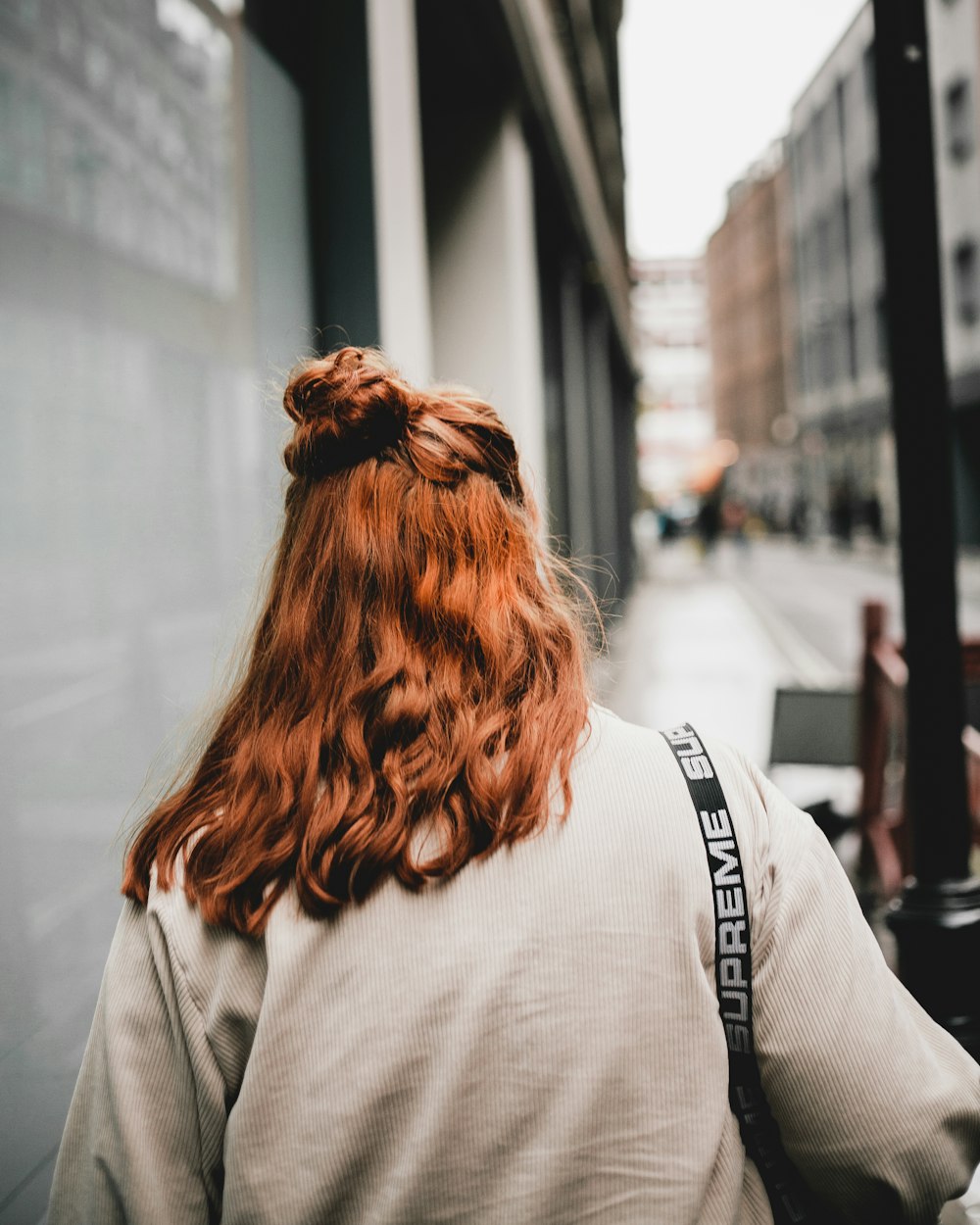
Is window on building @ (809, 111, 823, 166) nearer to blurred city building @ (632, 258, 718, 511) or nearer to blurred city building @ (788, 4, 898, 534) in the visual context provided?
blurred city building @ (788, 4, 898, 534)

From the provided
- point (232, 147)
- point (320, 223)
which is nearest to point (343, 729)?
point (232, 147)

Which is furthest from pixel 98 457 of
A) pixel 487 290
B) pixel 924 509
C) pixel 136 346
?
pixel 487 290

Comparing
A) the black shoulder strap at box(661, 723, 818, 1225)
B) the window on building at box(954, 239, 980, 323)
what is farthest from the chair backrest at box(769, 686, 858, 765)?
the window on building at box(954, 239, 980, 323)

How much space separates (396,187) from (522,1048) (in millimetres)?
3488

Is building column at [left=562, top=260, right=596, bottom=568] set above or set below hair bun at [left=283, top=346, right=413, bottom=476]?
above

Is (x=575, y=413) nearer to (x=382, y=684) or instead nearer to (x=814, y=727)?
(x=814, y=727)

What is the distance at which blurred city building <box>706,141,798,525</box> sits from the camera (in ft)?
239

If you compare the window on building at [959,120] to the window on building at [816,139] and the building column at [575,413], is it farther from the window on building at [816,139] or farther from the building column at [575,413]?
the building column at [575,413]

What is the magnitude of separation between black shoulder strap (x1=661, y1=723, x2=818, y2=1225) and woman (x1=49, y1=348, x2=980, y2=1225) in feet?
0.05

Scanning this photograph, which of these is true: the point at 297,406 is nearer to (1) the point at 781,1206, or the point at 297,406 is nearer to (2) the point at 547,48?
(1) the point at 781,1206

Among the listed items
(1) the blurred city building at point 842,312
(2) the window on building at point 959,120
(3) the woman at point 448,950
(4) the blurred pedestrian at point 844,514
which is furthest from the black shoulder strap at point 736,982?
(4) the blurred pedestrian at point 844,514

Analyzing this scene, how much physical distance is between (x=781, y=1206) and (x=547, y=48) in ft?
23.6

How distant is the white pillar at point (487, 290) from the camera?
636 cm

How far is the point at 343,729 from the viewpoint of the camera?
128 cm
